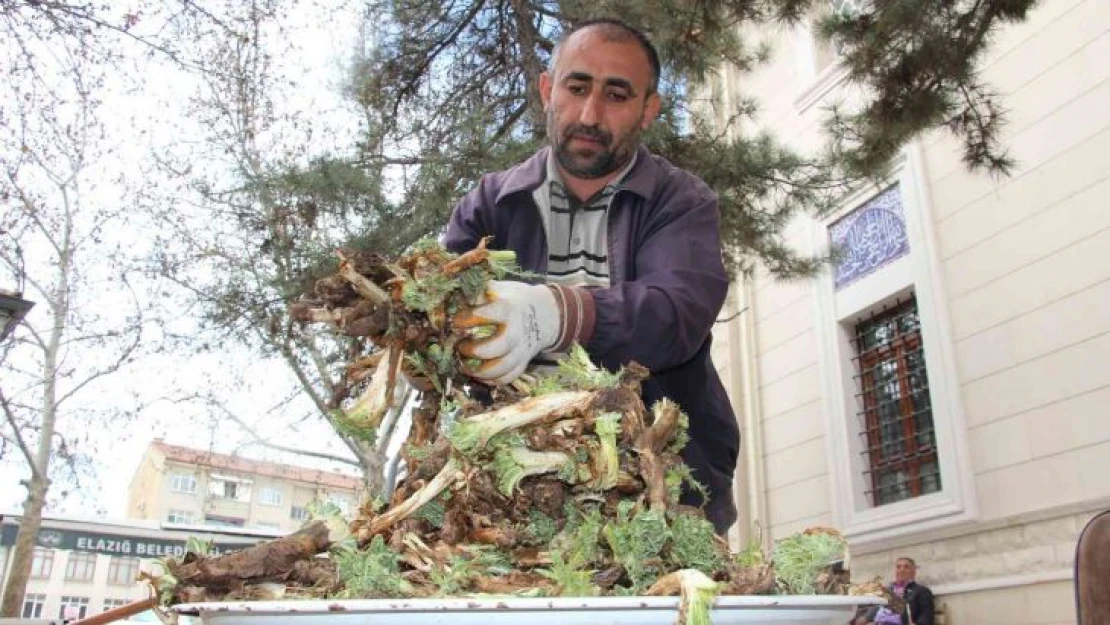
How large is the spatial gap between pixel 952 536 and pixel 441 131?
5.40m

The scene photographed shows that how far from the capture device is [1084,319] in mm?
6340

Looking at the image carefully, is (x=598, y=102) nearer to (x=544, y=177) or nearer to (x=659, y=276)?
(x=544, y=177)

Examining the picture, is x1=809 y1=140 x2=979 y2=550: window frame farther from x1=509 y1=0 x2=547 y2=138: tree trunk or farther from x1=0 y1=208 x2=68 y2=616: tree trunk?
x1=0 y1=208 x2=68 y2=616: tree trunk

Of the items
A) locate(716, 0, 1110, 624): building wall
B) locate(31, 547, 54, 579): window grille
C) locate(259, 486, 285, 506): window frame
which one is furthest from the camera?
locate(259, 486, 285, 506): window frame

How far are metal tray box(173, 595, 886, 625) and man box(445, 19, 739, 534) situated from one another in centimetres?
52

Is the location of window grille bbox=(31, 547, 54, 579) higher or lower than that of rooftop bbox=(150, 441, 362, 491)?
lower

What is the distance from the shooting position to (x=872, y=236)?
8656 mm

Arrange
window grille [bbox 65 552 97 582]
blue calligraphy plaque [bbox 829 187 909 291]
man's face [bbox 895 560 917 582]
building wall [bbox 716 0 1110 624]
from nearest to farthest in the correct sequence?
building wall [bbox 716 0 1110 624] → man's face [bbox 895 560 917 582] → blue calligraphy plaque [bbox 829 187 909 291] → window grille [bbox 65 552 97 582]

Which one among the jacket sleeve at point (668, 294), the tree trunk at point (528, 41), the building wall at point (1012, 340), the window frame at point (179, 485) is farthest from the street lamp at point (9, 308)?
the window frame at point (179, 485)

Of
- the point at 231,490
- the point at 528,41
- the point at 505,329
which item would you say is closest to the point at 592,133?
the point at 505,329

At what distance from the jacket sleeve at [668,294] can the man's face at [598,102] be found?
14 centimetres

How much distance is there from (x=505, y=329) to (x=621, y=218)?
0.56 m

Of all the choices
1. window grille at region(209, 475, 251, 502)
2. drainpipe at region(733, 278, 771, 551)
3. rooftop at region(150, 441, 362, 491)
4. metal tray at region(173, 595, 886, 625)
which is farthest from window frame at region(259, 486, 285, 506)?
metal tray at region(173, 595, 886, 625)

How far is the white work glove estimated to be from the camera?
2.86 feet
